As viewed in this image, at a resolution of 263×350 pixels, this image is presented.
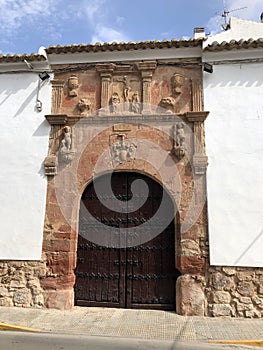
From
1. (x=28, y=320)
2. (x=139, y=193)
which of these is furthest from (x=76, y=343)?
(x=139, y=193)

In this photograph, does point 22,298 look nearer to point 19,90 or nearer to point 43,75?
point 19,90

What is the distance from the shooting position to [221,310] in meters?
4.98

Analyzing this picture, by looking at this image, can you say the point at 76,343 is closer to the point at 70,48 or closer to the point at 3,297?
the point at 3,297

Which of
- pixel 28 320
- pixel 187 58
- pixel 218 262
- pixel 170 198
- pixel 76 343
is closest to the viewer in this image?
pixel 76 343

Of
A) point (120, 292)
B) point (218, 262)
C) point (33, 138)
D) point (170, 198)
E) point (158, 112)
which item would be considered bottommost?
point (120, 292)

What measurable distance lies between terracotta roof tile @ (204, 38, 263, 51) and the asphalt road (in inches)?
191

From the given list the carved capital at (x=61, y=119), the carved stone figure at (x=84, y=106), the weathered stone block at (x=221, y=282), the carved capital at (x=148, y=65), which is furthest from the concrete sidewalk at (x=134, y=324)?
the carved capital at (x=148, y=65)

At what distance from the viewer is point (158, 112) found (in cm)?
593

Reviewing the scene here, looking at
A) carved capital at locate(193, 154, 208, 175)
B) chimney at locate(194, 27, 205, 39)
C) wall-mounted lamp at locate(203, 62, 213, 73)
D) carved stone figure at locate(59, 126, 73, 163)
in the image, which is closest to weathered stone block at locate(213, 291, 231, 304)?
carved capital at locate(193, 154, 208, 175)

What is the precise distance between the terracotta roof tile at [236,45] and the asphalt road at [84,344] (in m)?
4.84

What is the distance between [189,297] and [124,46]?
4.64 meters

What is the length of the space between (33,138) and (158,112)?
242 centimetres

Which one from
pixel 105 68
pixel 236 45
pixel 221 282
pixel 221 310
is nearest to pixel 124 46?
pixel 105 68

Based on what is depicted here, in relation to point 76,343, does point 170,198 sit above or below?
above
